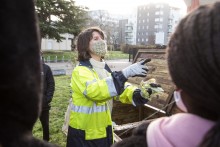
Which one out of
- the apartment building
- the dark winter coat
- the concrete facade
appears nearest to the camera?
the dark winter coat

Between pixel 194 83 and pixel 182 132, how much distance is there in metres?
0.18

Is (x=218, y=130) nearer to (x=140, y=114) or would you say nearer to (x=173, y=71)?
(x=173, y=71)

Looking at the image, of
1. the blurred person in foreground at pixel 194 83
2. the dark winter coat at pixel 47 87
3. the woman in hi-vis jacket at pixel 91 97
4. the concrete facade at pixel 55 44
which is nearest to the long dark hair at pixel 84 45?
the woman in hi-vis jacket at pixel 91 97

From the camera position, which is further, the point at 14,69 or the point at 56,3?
the point at 56,3

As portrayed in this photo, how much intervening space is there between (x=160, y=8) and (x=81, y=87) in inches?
2927

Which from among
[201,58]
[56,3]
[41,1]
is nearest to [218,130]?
[201,58]

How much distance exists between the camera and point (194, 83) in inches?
33.0

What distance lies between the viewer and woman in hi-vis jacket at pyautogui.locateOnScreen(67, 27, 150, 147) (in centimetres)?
243

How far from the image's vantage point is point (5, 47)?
2.37 feet

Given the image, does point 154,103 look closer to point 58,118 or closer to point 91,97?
point 91,97

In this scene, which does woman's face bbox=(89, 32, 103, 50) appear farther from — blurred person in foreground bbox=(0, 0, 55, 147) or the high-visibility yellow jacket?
blurred person in foreground bbox=(0, 0, 55, 147)

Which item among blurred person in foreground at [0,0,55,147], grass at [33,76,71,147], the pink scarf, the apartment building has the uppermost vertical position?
the apartment building

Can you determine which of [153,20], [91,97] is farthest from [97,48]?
[153,20]

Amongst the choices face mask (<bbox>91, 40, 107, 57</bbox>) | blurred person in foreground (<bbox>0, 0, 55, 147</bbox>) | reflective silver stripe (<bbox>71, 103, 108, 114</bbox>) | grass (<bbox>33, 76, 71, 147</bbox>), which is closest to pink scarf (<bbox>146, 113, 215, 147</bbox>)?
blurred person in foreground (<bbox>0, 0, 55, 147</bbox>)
